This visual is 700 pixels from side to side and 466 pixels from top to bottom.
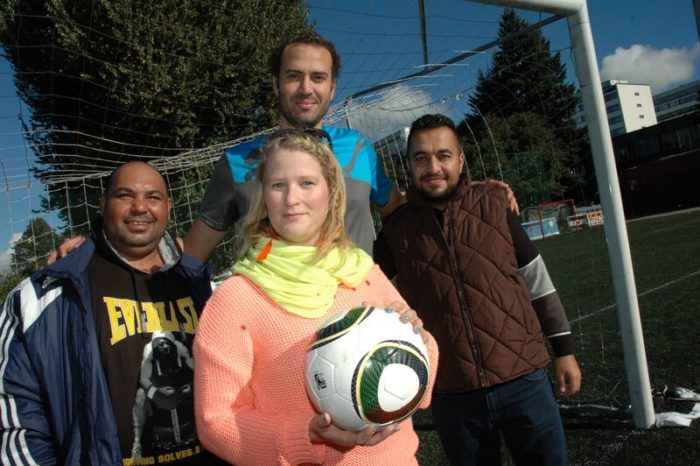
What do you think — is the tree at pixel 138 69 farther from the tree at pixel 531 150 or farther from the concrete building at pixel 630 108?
the concrete building at pixel 630 108

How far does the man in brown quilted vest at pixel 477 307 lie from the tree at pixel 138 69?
25.9ft

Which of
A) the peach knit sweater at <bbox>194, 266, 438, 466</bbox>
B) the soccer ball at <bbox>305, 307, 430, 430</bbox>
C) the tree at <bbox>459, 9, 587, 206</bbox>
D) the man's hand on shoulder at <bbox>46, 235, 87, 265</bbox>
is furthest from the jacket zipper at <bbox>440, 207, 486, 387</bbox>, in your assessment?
the tree at <bbox>459, 9, 587, 206</bbox>

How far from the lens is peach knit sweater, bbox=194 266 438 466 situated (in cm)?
134

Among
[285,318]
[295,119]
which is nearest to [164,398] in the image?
[285,318]

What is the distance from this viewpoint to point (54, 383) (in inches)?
71.2

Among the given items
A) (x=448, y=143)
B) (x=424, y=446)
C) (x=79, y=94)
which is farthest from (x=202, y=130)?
(x=448, y=143)

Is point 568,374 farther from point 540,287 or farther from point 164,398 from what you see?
point 164,398

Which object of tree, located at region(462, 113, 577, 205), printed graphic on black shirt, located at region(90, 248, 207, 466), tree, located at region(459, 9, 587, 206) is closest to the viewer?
printed graphic on black shirt, located at region(90, 248, 207, 466)

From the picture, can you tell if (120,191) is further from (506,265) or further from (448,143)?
(506,265)

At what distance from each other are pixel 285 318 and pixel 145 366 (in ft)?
2.68

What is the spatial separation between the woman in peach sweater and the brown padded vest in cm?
71

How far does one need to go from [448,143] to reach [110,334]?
1671 mm

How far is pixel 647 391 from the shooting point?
3771mm

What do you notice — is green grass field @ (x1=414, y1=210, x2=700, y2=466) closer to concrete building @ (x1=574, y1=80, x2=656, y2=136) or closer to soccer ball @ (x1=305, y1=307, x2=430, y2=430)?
soccer ball @ (x1=305, y1=307, x2=430, y2=430)
